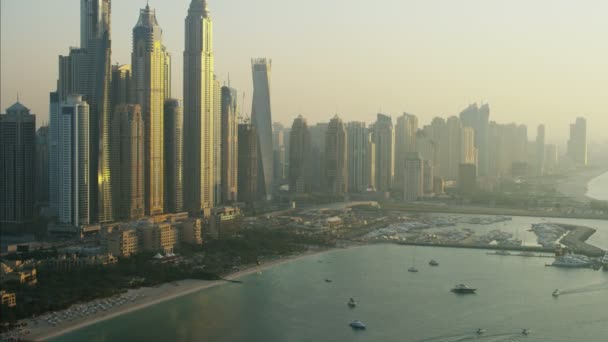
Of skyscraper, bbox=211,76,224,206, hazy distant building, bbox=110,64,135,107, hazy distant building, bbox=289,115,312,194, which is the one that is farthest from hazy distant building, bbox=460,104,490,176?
hazy distant building, bbox=110,64,135,107

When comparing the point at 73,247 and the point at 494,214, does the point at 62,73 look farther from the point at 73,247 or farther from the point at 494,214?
the point at 494,214

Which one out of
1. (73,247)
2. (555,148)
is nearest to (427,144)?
(555,148)

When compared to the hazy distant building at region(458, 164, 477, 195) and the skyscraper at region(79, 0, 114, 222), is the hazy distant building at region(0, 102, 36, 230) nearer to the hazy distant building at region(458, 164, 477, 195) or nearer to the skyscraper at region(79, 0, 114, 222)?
the skyscraper at region(79, 0, 114, 222)

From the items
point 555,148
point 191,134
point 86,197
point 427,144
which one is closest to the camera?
point 86,197

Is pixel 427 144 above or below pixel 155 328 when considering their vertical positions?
above

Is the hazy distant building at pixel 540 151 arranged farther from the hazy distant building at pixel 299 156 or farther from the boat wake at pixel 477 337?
the boat wake at pixel 477 337

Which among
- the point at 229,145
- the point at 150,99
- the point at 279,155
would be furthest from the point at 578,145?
the point at 150,99

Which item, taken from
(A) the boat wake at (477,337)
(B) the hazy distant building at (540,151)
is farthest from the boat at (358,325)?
(B) the hazy distant building at (540,151)
